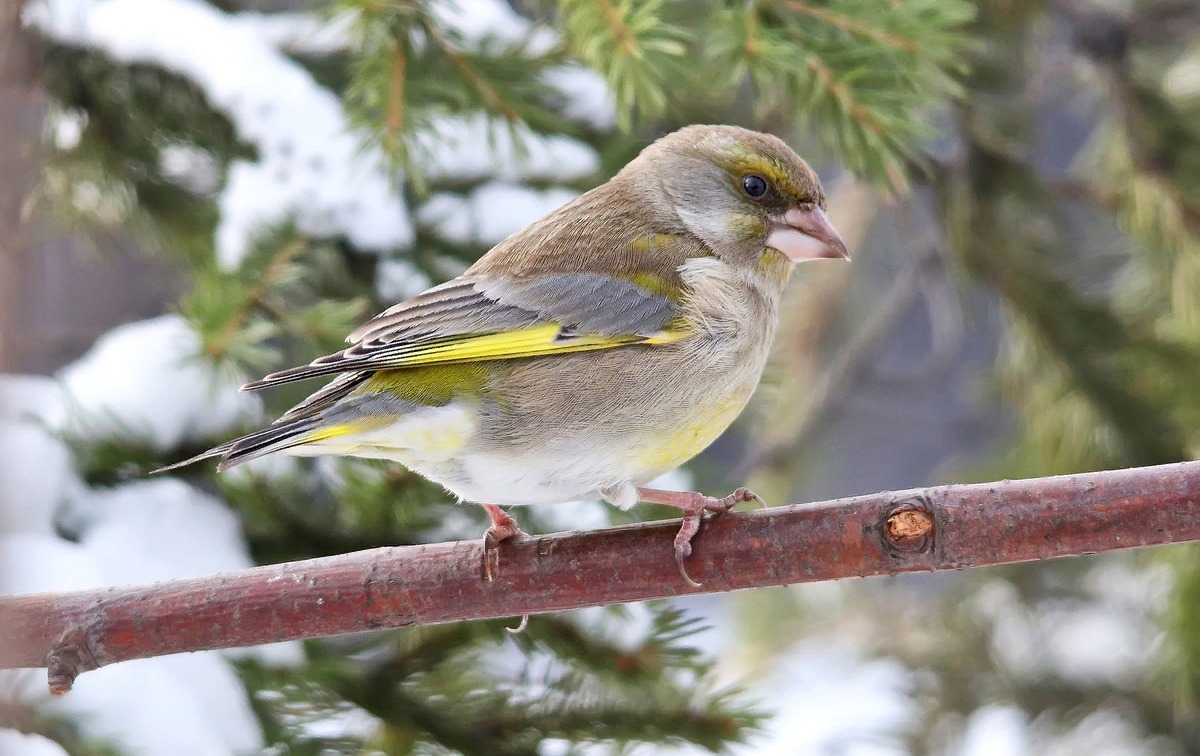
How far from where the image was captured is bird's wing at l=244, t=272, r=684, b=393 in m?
2.54

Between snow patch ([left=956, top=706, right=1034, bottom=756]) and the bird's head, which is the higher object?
the bird's head

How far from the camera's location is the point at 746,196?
2953 mm

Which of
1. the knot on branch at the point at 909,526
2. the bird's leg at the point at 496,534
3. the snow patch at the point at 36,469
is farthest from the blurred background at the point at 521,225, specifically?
the knot on branch at the point at 909,526

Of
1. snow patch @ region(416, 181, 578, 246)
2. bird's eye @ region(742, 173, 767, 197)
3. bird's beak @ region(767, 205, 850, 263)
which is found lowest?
bird's beak @ region(767, 205, 850, 263)

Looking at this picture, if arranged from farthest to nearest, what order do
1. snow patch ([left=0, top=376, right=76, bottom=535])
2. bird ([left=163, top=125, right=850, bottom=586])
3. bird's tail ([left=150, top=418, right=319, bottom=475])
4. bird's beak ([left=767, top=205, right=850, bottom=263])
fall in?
1. bird's beak ([left=767, top=205, right=850, bottom=263])
2. snow patch ([left=0, top=376, right=76, bottom=535])
3. bird ([left=163, top=125, right=850, bottom=586])
4. bird's tail ([left=150, top=418, right=319, bottom=475])

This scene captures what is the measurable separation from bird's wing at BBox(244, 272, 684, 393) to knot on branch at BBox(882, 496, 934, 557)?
28.3 inches

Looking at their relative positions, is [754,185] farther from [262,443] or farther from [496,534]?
[262,443]

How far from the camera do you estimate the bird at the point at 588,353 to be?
2.47 m

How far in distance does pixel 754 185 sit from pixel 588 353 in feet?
2.02

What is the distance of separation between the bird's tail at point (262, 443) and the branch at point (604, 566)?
23 centimetres

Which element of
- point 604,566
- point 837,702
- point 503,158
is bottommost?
point 604,566

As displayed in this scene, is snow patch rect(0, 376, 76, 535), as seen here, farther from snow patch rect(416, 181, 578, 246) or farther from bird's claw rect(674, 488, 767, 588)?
bird's claw rect(674, 488, 767, 588)

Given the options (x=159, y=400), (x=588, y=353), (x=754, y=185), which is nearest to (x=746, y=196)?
(x=754, y=185)

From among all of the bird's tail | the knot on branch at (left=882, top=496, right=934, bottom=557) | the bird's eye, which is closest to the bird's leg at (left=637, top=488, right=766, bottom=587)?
the knot on branch at (left=882, top=496, right=934, bottom=557)
